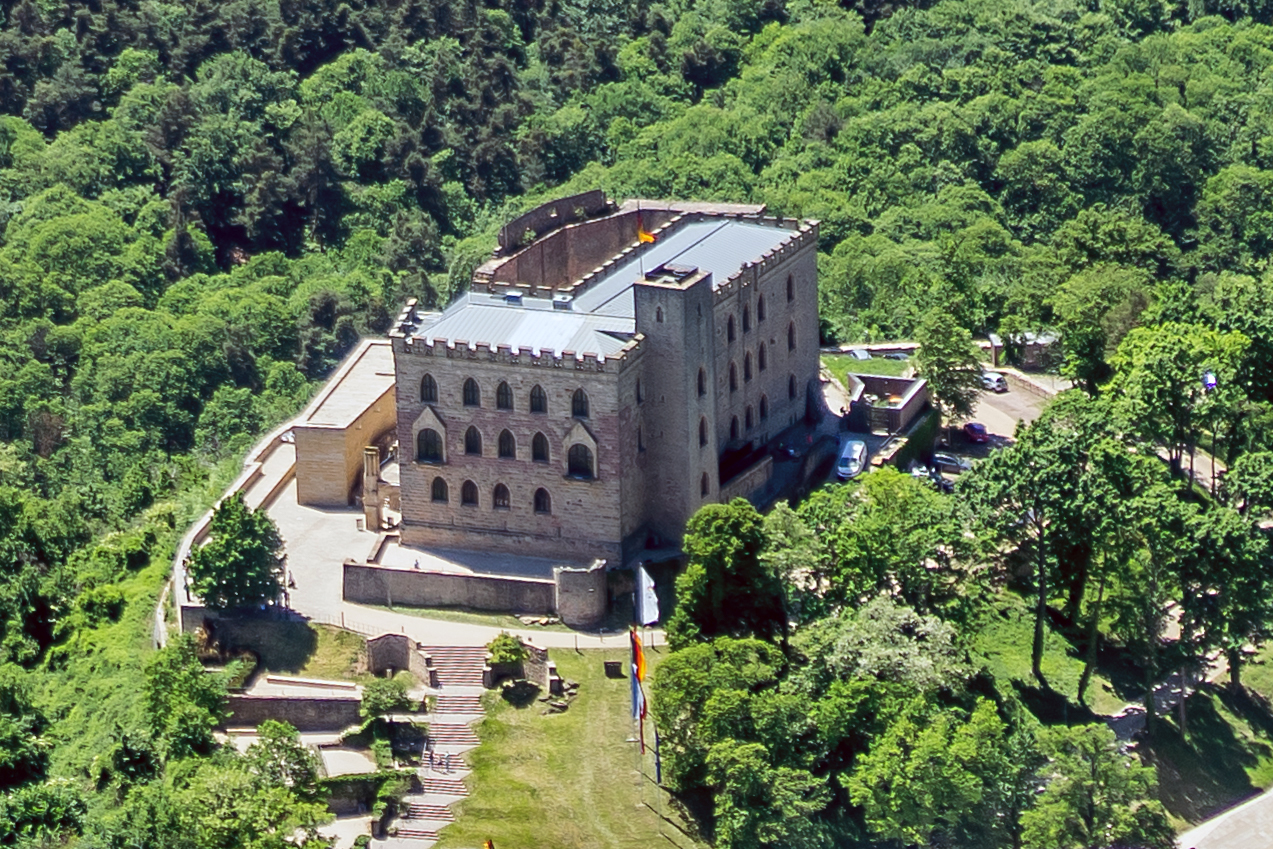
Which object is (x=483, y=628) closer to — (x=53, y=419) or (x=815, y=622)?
(x=815, y=622)

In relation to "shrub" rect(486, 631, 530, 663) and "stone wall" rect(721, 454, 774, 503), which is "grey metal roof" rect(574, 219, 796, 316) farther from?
"shrub" rect(486, 631, 530, 663)

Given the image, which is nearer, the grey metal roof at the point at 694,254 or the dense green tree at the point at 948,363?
the grey metal roof at the point at 694,254

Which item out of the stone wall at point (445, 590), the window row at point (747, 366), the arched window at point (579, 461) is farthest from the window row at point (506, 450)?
the window row at point (747, 366)

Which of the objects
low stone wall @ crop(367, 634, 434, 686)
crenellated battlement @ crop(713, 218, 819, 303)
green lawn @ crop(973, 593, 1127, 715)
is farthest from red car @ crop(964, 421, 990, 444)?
low stone wall @ crop(367, 634, 434, 686)

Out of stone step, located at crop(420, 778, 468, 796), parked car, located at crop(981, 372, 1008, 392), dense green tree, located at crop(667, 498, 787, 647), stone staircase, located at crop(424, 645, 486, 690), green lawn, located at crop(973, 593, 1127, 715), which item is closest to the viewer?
stone step, located at crop(420, 778, 468, 796)

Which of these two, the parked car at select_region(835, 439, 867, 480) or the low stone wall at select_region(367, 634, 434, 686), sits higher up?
the parked car at select_region(835, 439, 867, 480)

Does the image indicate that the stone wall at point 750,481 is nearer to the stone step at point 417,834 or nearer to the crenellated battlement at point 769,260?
the crenellated battlement at point 769,260

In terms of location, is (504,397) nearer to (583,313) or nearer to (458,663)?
(583,313)

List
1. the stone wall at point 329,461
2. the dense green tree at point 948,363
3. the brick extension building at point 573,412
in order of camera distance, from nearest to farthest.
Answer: the brick extension building at point 573,412 → the stone wall at point 329,461 → the dense green tree at point 948,363
